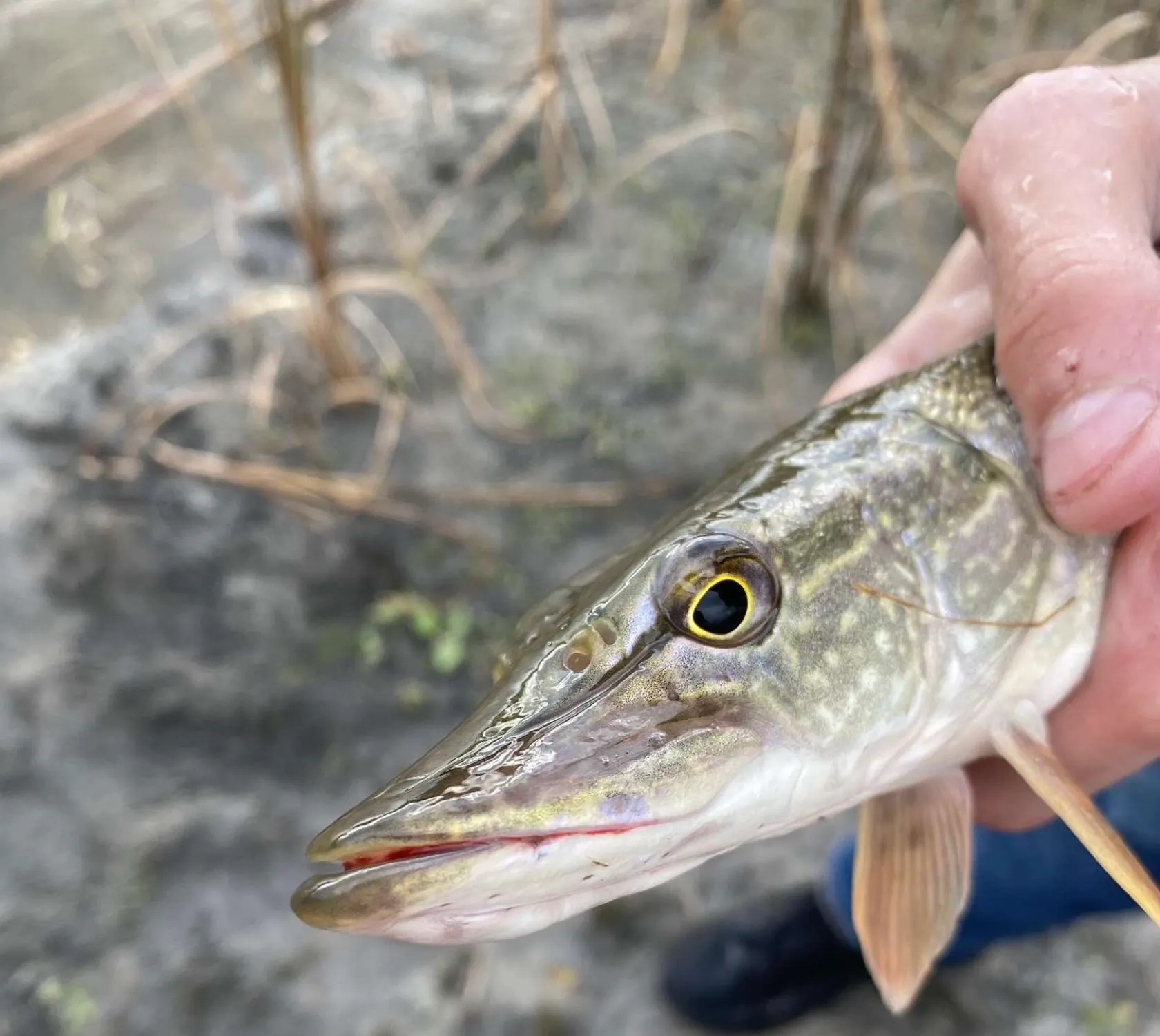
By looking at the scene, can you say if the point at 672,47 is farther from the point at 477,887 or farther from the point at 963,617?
the point at 477,887

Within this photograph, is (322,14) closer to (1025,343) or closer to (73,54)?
(73,54)

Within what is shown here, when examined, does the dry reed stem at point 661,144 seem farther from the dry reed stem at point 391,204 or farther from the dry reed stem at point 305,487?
the dry reed stem at point 305,487

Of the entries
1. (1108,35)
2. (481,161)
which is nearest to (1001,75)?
(1108,35)

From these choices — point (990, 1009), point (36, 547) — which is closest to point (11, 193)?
point (36, 547)

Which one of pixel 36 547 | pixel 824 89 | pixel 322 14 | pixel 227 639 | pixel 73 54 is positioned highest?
pixel 73 54

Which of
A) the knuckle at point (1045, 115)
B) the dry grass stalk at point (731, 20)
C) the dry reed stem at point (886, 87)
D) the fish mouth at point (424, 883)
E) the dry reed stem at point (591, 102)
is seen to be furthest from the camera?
the dry grass stalk at point (731, 20)

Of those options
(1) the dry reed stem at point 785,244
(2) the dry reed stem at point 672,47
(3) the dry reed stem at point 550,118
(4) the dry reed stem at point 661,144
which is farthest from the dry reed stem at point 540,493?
(2) the dry reed stem at point 672,47
